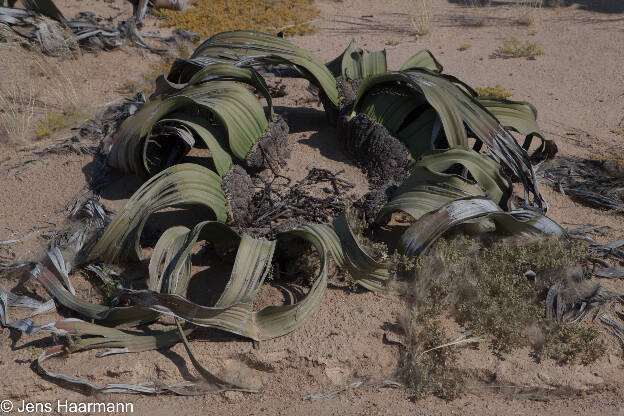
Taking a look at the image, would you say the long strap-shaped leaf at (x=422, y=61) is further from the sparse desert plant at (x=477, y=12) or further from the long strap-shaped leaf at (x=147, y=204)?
the sparse desert plant at (x=477, y=12)

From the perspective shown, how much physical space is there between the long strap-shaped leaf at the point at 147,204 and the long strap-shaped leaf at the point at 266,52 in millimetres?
1082

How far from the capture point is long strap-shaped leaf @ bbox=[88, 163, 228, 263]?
313 centimetres

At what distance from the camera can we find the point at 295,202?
3.56 m

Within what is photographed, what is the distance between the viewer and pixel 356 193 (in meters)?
3.73

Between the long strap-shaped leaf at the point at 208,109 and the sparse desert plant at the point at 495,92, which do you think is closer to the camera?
the long strap-shaped leaf at the point at 208,109

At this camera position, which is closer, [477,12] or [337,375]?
[337,375]

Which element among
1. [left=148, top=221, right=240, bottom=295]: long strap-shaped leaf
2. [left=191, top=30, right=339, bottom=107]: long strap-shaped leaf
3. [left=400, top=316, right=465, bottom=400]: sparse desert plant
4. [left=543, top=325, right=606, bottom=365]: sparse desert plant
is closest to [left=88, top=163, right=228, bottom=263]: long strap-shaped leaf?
[left=148, top=221, right=240, bottom=295]: long strap-shaped leaf

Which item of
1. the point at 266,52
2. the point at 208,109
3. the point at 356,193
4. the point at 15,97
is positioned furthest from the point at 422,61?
the point at 15,97

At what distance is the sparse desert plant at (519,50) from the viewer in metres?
5.82

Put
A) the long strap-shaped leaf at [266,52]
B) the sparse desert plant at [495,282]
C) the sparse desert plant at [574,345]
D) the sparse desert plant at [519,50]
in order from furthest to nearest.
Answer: the sparse desert plant at [519,50] → the long strap-shaped leaf at [266,52] → the sparse desert plant at [495,282] → the sparse desert plant at [574,345]

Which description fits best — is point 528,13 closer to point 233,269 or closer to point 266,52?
point 266,52

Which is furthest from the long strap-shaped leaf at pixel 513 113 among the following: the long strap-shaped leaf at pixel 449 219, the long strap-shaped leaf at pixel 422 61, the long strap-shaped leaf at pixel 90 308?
the long strap-shaped leaf at pixel 90 308

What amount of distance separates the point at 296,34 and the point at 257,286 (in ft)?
13.3

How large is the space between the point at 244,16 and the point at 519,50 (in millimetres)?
2857
